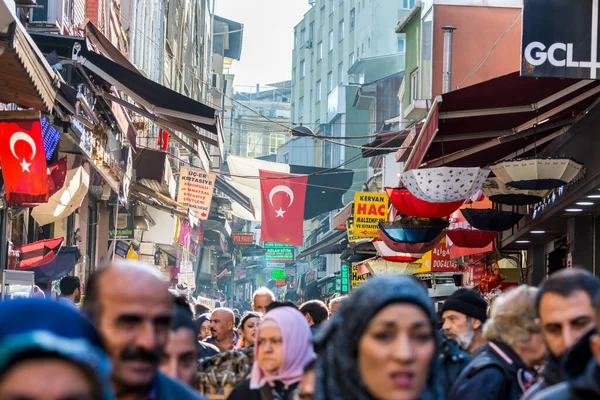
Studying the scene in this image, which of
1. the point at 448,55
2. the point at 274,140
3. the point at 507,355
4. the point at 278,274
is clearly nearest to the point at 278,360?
the point at 507,355

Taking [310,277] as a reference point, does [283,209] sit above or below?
above

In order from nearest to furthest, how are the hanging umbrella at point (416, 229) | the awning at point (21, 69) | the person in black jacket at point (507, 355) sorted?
the person in black jacket at point (507, 355)
the awning at point (21, 69)
the hanging umbrella at point (416, 229)

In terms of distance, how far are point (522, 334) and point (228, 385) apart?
1737mm

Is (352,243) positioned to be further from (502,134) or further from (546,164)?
(546,164)

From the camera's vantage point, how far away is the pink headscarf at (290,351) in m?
6.10

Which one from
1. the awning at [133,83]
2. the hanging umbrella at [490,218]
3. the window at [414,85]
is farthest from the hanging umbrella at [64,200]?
the window at [414,85]

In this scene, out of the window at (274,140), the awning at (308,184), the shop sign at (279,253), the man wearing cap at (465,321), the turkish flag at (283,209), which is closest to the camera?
the man wearing cap at (465,321)

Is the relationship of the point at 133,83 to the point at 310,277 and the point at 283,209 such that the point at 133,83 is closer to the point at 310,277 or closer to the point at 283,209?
the point at 283,209

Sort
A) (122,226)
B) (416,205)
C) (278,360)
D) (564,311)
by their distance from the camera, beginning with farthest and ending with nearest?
(122,226) < (416,205) < (278,360) < (564,311)

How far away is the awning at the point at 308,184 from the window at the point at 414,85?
300 centimetres

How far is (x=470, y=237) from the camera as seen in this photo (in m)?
19.8

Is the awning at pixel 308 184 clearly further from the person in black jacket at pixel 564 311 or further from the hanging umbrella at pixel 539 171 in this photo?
the person in black jacket at pixel 564 311

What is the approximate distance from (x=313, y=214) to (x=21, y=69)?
23573 mm

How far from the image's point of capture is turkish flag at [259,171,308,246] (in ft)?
98.7
